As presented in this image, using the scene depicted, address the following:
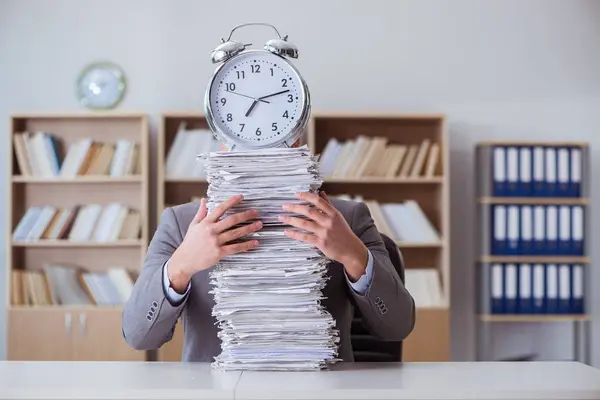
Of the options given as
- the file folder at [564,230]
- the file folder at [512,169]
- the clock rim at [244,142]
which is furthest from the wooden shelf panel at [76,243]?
the clock rim at [244,142]

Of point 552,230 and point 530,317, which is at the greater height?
point 552,230

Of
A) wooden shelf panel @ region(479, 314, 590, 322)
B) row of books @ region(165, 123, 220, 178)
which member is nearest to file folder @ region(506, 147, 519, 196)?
wooden shelf panel @ region(479, 314, 590, 322)

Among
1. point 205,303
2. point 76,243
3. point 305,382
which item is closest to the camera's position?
point 305,382

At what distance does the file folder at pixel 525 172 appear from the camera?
482 centimetres

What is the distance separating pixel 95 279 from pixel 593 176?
3084mm

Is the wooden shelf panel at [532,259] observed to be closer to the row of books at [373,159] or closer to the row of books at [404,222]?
the row of books at [404,222]

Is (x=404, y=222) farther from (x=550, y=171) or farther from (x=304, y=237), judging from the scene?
(x=304, y=237)

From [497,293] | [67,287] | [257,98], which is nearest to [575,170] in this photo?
[497,293]

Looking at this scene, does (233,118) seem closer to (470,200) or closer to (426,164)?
(426,164)

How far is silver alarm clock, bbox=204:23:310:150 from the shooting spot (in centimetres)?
164

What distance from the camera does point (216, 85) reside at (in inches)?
65.3

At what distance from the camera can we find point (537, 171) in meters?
4.83

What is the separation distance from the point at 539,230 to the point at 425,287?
2.39 ft

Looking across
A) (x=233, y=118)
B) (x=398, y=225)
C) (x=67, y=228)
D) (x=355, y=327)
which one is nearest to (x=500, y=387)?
(x=233, y=118)
